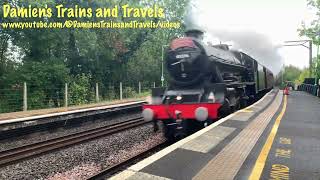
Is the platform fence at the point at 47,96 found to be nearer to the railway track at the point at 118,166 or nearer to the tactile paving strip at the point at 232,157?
the railway track at the point at 118,166

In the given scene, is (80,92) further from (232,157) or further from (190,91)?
(232,157)

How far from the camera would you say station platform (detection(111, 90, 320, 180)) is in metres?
5.38

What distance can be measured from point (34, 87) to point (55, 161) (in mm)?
15530

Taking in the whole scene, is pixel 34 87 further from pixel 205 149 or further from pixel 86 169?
pixel 205 149

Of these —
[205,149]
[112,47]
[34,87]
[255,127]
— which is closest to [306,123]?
[255,127]

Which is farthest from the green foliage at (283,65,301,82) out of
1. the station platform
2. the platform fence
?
the station platform

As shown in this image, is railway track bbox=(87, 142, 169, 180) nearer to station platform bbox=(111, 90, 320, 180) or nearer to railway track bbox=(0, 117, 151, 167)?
station platform bbox=(111, 90, 320, 180)

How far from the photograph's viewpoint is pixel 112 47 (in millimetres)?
31750

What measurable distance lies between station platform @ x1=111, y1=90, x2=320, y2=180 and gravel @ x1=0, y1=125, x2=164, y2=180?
7.38 ft

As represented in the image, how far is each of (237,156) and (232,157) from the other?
0.13m

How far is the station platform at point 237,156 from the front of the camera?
5383 millimetres

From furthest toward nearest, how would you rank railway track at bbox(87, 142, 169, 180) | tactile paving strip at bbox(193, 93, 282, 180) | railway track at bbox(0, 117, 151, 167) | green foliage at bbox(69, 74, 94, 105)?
1. green foliage at bbox(69, 74, 94, 105)
2. railway track at bbox(0, 117, 151, 167)
3. railway track at bbox(87, 142, 169, 180)
4. tactile paving strip at bbox(193, 93, 282, 180)

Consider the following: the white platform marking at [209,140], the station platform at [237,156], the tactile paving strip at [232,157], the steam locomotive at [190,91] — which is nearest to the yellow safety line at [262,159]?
the station platform at [237,156]

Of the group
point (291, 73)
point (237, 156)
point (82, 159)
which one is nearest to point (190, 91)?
point (82, 159)
